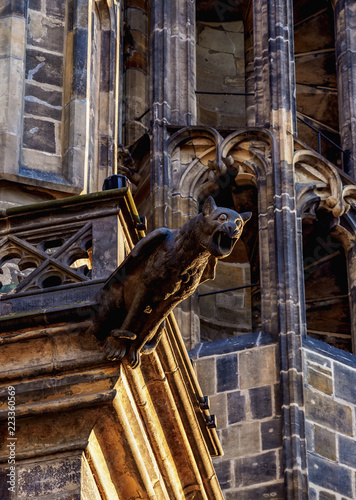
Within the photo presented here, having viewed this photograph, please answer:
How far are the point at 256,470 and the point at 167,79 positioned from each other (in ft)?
15.8

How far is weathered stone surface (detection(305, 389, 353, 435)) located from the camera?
18672 mm

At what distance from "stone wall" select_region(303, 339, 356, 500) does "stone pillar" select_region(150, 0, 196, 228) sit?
2.31 m

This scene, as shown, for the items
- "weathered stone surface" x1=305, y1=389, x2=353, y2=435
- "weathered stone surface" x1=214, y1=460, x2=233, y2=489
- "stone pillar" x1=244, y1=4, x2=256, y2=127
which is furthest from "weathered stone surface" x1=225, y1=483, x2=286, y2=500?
"stone pillar" x1=244, y1=4, x2=256, y2=127

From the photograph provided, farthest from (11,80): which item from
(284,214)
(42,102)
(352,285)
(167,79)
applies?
(167,79)

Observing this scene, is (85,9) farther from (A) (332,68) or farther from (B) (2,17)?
(A) (332,68)

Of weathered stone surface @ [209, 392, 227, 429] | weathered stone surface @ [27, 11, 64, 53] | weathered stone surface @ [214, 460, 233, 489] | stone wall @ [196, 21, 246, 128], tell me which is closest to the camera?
weathered stone surface @ [27, 11, 64, 53]

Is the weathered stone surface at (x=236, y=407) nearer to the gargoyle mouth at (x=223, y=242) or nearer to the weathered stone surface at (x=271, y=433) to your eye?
the weathered stone surface at (x=271, y=433)

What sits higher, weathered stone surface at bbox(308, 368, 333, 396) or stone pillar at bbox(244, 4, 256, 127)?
stone pillar at bbox(244, 4, 256, 127)

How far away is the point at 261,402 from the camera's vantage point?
1880 cm

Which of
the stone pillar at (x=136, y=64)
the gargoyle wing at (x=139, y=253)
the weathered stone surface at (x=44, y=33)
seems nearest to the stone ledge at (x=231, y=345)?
the stone pillar at (x=136, y=64)

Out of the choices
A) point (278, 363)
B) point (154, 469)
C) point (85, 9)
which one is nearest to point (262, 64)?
point (278, 363)

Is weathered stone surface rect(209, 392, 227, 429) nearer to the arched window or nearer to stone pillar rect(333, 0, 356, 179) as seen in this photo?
the arched window

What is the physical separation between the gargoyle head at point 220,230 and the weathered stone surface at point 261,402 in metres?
7.81

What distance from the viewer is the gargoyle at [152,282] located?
11148 millimetres
